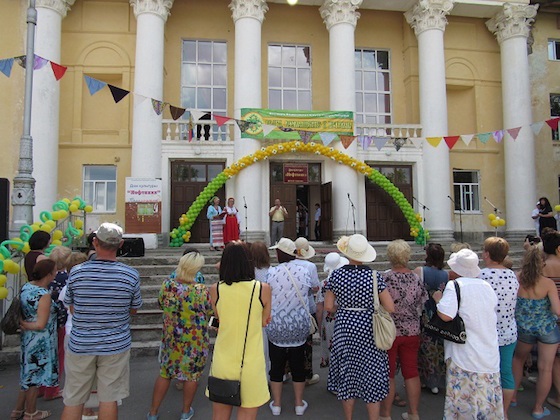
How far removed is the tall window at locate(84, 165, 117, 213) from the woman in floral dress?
39.8ft

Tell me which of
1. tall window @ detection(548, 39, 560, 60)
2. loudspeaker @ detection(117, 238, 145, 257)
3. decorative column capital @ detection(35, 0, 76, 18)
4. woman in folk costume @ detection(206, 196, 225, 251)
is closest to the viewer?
loudspeaker @ detection(117, 238, 145, 257)

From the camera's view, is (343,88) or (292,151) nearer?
(292,151)

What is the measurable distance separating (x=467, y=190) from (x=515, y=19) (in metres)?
6.88

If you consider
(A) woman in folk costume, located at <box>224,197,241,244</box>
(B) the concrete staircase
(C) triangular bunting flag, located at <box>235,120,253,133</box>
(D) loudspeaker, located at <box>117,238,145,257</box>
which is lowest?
(B) the concrete staircase

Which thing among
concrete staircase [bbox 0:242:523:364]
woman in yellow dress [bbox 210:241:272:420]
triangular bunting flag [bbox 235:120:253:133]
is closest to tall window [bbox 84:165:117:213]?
triangular bunting flag [bbox 235:120:253:133]

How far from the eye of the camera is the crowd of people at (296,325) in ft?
11.2

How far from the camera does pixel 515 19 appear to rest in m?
16.8

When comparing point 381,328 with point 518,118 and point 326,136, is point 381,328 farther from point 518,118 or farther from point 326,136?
point 518,118

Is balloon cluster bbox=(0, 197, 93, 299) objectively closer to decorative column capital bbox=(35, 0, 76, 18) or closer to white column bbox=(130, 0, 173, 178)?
white column bbox=(130, 0, 173, 178)

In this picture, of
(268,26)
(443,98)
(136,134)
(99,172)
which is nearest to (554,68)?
(443,98)

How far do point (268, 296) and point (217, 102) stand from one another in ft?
47.4

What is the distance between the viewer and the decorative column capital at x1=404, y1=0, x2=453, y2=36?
16031mm

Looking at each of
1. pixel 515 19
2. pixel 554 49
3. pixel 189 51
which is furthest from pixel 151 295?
pixel 554 49

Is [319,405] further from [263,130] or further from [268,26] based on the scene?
[268,26]
